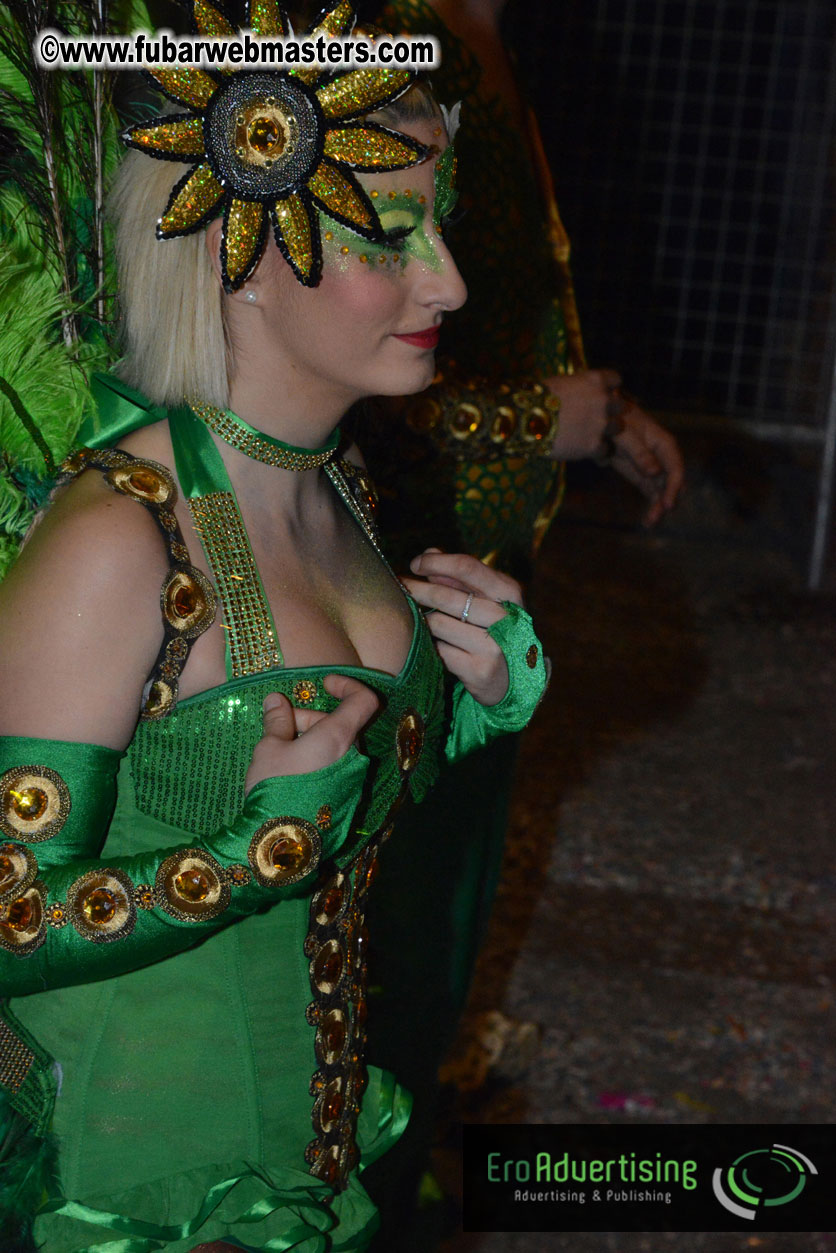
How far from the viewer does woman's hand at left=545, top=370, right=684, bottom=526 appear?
2027 mm

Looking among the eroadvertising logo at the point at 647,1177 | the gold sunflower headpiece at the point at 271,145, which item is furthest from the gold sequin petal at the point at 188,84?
the eroadvertising logo at the point at 647,1177

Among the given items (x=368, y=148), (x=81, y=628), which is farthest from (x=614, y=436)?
(x=81, y=628)

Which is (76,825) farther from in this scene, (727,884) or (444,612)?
(727,884)

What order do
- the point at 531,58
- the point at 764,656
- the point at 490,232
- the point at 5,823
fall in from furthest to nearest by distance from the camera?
1. the point at 531,58
2. the point at 764,656
3. the point at 490,232
4. the point at 5,823

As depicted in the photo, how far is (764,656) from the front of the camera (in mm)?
5391

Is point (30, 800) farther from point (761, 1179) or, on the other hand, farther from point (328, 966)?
point (761, 1179)

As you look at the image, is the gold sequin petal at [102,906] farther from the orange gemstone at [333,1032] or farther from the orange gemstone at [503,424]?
the orange gemstone at [503,424]

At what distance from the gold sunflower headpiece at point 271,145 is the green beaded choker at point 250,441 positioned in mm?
130

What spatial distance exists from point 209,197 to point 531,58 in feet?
17.3

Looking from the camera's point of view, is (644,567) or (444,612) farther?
(644,567)

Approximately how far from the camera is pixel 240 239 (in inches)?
47.0

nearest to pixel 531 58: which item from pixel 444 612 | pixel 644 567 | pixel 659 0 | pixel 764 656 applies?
pixel 659 0

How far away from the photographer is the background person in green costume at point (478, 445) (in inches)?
75.7

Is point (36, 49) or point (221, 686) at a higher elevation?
point (36, 49)
